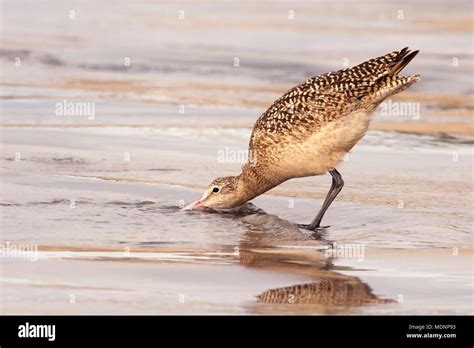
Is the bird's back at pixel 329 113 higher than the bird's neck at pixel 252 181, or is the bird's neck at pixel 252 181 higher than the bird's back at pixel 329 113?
the bird's back at pixel 329 113

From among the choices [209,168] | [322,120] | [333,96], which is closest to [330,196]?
[322,120]

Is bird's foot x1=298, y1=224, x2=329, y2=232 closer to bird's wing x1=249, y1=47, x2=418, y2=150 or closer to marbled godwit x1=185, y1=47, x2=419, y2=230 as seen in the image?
marbled godwit x1=185, y1=47, x2=419, y2=230

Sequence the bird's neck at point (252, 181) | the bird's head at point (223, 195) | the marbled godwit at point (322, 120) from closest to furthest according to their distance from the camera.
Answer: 1. the marbled godwit at point (322, 120)
2. the bird's head at point (223, 195)
3. the bird's neck at point (252, 181)

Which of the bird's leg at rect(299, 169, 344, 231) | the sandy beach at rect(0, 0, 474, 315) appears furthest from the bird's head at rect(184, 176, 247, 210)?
the bird's leg at rect(299, 169, 344, 231)

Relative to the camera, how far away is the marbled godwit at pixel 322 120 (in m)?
11.0

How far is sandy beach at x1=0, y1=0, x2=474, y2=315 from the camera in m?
8.43

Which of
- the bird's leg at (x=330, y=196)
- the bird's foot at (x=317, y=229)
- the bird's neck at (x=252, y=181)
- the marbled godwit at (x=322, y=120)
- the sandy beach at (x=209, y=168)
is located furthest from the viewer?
the bird's neck at (x=252, y=181)

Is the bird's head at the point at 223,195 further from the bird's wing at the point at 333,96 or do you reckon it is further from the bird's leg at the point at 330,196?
the bird's leg at the point at 330,196

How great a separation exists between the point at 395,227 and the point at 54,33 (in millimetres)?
10983

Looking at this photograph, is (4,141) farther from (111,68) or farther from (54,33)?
(54,33)

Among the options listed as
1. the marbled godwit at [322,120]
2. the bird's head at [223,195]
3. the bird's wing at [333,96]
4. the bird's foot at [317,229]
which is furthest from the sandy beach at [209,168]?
the bird's wing at [333,96]

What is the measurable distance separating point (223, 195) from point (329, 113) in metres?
1.14

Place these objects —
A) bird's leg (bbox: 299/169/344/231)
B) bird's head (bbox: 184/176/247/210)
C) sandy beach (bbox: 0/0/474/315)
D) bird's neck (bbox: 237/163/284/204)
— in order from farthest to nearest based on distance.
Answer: bird's neck (bbox: 237/163/284/204) → bird's head (bbox: 184/176/247/210) → bird's leg (bbox: 299/169/344/231) → sandy beach (bbox: 0/0/474/315)

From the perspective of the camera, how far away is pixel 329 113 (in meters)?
10.9
